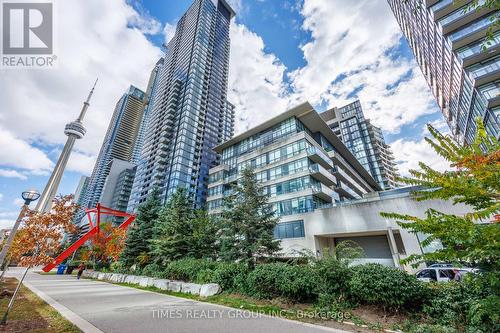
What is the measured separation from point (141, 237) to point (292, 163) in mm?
22652

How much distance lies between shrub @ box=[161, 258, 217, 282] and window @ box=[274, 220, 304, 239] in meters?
16.2

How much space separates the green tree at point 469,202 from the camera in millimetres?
3711

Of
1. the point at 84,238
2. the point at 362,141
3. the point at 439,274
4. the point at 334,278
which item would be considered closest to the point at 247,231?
the point at 334,278

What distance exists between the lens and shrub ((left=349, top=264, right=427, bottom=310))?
650 cm

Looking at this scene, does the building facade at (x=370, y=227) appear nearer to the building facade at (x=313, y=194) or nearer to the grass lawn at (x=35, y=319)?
the building facade at (x=313, y=194)

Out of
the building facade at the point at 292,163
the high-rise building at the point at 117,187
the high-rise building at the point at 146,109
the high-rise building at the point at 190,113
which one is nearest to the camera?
the building facade at the point at 292,163

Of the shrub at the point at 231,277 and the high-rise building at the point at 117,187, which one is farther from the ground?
the high-rise building at the point at 117,187

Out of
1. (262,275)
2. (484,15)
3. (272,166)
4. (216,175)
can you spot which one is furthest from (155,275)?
(484,15)

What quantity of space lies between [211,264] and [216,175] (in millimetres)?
32371

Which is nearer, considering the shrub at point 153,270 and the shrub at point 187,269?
the shrub at point 187,269

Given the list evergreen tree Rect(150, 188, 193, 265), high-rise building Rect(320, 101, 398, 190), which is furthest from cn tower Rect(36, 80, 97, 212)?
high-rise building Rect(320, 101, 398, 190)

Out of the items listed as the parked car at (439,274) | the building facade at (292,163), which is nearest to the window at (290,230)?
the building facade at (292,163)

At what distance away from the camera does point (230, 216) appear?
16.6 meters

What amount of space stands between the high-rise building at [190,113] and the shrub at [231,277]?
53422 millimetres
